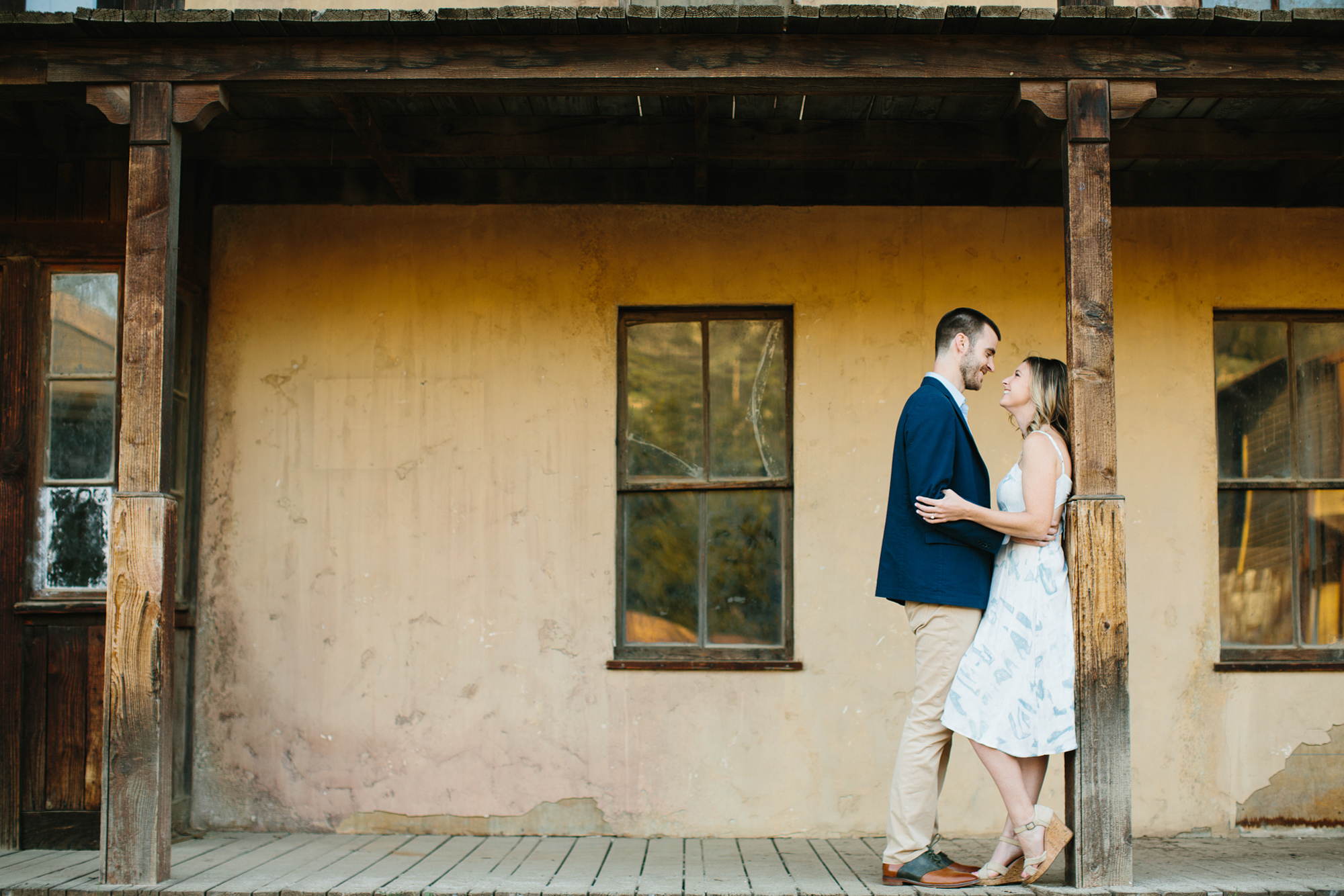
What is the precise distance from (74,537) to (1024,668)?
440 cm

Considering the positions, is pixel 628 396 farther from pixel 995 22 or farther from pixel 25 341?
pixel 25 341

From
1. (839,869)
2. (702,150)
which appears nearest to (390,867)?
(839,869)

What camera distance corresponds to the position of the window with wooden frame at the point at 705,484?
18.6ft

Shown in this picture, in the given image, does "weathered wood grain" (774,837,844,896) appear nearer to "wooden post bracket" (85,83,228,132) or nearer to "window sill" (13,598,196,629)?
"window sill" (13,598,196,629)

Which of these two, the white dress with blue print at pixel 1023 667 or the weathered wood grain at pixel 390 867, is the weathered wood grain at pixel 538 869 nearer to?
the weathered wood grain at pixel 390 867

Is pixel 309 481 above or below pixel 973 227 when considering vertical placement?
below

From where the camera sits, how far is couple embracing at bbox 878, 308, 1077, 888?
4012mm

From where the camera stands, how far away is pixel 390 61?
14.5ft

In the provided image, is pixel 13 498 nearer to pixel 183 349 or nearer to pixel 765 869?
pixel 183 349

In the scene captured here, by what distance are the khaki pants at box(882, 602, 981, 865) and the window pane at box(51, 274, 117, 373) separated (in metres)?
4.12

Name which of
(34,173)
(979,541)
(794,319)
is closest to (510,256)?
(794,319)

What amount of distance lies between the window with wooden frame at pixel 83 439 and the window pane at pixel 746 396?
2.65 meters

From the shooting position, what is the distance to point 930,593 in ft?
13.4

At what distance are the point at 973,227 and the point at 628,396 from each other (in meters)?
1.98
